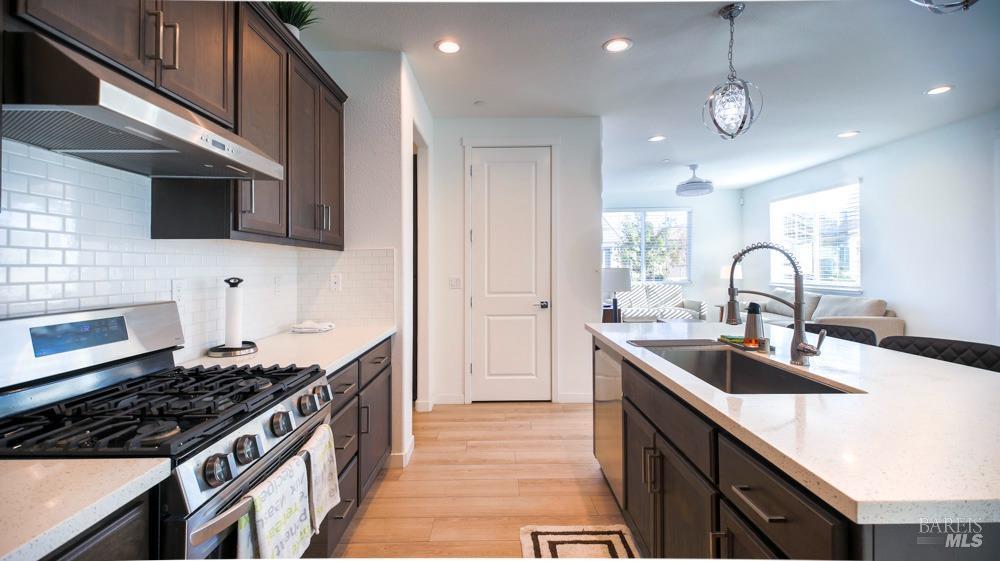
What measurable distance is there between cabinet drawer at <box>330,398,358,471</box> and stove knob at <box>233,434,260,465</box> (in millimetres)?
597

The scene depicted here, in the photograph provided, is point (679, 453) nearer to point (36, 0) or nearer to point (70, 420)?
point (70, 420)

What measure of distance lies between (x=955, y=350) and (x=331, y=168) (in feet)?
9.75

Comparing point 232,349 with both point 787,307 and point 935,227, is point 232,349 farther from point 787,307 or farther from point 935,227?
point 787,307

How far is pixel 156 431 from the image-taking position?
92 cm

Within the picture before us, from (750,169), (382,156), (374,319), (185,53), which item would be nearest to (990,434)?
(185,53)

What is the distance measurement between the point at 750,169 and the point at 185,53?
22.1 ft

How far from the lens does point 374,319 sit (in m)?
2.74

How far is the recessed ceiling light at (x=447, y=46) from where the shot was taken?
269 centimetres

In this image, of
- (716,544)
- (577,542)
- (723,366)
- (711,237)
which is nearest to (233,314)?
(577,542)

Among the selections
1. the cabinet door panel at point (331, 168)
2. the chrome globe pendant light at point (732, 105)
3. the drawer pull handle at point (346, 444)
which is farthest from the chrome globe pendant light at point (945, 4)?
the cabinet door panel at point (331, 168)

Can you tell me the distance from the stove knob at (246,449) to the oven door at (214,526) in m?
0.04

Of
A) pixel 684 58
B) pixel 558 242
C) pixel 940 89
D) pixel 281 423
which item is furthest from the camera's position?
pixel 558 242

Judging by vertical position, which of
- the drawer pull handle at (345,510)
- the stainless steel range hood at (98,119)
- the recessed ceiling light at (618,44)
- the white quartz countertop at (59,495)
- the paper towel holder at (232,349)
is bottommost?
the drawer pull handle at (345,510)

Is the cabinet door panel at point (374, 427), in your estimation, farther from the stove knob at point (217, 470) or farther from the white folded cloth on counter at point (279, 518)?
the stove knob at point (217, 470)
